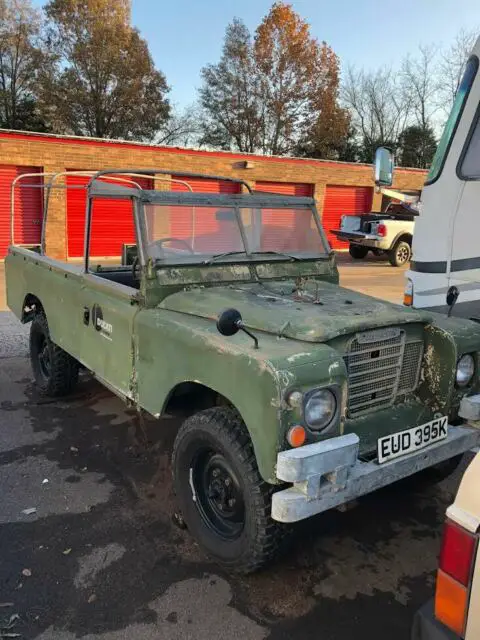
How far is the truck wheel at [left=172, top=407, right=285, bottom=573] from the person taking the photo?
258 cm

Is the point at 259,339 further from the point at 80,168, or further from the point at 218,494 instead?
A: the point at 80,168

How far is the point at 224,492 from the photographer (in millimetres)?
2904

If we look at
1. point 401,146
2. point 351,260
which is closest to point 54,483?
point 351,260

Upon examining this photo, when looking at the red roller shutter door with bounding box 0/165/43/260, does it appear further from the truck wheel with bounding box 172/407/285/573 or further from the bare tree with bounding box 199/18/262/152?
the bare tree with bounding box 199/18/262/152

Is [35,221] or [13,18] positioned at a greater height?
[13,18]

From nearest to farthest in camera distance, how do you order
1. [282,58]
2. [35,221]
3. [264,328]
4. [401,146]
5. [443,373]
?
[264,328], [443,373], [35,221], [282,58], [401,146]

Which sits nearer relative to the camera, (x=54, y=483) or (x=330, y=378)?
(x=330, y=378)

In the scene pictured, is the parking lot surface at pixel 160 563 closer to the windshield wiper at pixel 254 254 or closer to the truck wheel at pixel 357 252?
the windshield wiper at pixel 254 254

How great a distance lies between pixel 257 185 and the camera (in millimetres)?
19078

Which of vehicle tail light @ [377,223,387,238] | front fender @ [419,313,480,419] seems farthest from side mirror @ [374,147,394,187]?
vehicle tail light @ [377,223,387,238]

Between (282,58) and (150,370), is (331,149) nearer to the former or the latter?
(282,58)

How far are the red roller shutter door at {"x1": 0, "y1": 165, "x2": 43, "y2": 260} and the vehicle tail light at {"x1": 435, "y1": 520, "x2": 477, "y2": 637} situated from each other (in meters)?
15.6

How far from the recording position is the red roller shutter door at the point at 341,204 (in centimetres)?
2111

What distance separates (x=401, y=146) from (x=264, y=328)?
1614 inches
